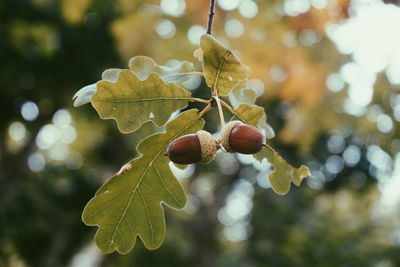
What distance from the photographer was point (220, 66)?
3.70 ft

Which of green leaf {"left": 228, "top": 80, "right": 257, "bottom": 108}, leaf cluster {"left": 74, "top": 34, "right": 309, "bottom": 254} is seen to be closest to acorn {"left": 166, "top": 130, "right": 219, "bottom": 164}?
leaf cluster {"left": 74, "top": 34, "right": 309, "bottom": 254}

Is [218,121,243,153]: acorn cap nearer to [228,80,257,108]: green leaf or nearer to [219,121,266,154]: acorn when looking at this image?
[219,121,266,154]: acorn

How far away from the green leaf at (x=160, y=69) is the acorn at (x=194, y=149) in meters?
→ 0.29

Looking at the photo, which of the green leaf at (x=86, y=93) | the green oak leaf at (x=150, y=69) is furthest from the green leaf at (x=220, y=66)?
the green leaf at (x=86, y=93)

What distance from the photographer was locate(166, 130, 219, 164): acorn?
0.98 meters

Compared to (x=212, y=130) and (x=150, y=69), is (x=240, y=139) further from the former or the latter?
(x=212, y=130)

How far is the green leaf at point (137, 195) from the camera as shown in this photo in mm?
1159

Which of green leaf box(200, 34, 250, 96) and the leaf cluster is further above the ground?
green leaf box(200, 34, 250, 96)

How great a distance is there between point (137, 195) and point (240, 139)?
0.34m

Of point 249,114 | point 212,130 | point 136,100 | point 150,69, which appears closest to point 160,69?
point 150,69

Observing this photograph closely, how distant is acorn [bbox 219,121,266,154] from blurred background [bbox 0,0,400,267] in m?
2.48

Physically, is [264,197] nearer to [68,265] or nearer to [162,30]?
[68,265]

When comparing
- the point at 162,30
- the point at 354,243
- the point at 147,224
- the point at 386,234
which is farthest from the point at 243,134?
the point at 386,234

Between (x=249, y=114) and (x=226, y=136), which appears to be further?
Result: (x=249, y=114)
